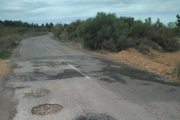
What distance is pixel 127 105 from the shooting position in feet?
19.5

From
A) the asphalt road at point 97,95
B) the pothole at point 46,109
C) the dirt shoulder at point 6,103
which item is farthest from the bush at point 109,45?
the pothole at point 46,109

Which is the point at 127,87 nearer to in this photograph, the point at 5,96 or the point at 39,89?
the point at 39,89

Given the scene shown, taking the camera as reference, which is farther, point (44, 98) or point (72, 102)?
point (44, 98)

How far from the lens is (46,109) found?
18.7 ft

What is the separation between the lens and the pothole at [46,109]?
5469mm

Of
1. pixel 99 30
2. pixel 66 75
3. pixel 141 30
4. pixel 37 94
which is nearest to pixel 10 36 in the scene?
pixel 99 30

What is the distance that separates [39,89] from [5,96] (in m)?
1.27

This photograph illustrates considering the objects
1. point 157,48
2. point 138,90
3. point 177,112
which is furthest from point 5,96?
point 157,48

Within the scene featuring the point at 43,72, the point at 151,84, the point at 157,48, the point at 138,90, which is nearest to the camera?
the point at 138,90

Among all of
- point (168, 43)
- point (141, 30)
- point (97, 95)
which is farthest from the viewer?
point (168, 43)

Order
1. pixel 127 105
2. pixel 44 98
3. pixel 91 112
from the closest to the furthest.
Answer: pixel 91 112, pixel 127 105, pixel 44 98

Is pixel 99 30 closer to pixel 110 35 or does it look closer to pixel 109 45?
pixel 110 35

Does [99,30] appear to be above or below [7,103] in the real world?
above

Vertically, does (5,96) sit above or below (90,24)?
below
